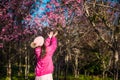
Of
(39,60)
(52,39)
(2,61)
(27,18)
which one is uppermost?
(27,18)

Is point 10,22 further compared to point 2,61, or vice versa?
point 2,61

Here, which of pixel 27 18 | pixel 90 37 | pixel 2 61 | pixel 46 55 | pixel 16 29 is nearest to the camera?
pixel 46 55

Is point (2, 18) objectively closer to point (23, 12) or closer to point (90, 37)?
point (23, 12)

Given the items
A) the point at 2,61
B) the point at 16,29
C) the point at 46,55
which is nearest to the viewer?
the point at 46,55

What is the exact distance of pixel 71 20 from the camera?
2245 centimetres

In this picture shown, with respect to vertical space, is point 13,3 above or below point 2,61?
above

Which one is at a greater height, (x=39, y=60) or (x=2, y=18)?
(x=2, y=18)

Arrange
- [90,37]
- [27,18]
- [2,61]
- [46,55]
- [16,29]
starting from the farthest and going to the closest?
[2,61], [90,37], [16,29], [27,18], [46,55]

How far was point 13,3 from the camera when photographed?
2158 cm

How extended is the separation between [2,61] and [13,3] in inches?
811

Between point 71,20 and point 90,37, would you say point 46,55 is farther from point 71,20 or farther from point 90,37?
point 90,37

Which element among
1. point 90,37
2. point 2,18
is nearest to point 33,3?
point 2,18

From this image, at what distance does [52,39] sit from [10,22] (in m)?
14.0

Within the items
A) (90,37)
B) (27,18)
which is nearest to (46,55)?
(27,18)
